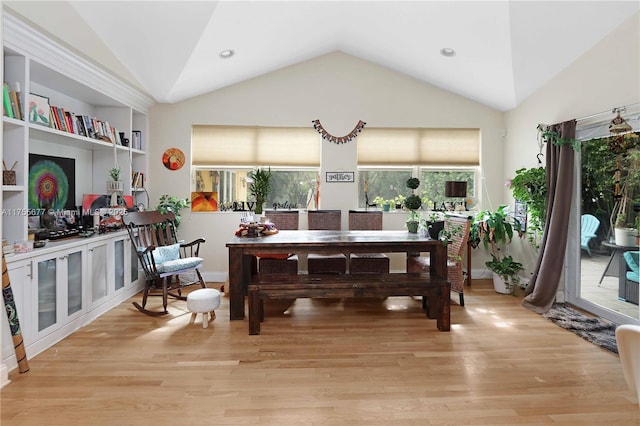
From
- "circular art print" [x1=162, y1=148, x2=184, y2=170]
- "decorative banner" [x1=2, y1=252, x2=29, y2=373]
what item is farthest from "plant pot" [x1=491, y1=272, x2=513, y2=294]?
"decorative banner" [x1=2, y1=252, x2=29, y2=373]

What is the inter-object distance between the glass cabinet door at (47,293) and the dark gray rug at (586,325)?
4485mm

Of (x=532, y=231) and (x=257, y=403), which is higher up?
(x=532, y=231)

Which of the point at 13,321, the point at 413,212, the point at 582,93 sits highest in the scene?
the point at 582,93

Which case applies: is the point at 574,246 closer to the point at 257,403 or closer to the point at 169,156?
the point at 257,403

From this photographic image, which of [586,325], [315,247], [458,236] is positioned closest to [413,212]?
[458,236]

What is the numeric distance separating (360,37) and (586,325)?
4.00m

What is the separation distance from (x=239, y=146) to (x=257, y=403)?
12.6 feet

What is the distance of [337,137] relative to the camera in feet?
17.7

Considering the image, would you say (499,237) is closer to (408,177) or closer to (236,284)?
(408,177)

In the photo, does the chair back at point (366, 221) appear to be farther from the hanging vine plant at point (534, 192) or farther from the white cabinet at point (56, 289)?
the white cabinet at point (56, 289)

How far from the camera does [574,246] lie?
4246mm

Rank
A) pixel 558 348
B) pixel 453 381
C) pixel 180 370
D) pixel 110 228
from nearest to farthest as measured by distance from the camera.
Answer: pixel 453 381
pixel 180 370
pixel 558 348
pixel 110 228

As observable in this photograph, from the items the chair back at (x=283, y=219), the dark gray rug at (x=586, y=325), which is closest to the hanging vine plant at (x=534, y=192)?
the dark gray rug at (x=586, y=325)

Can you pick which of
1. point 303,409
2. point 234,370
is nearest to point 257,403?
point 303,409
